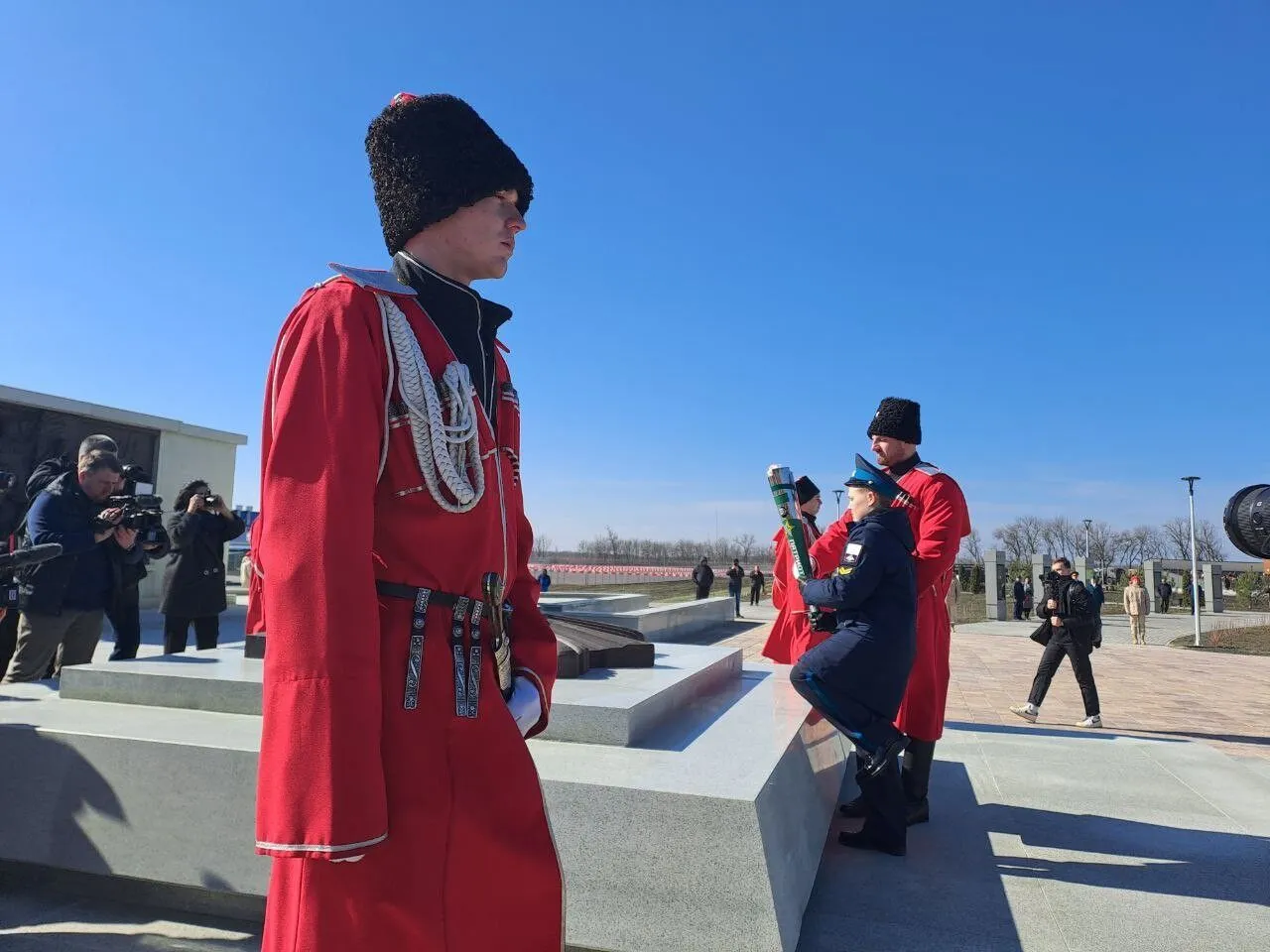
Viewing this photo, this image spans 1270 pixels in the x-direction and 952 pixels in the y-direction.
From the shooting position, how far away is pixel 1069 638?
845 centimetres

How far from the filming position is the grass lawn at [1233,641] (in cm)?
1939

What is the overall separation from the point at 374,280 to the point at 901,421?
12.7ft

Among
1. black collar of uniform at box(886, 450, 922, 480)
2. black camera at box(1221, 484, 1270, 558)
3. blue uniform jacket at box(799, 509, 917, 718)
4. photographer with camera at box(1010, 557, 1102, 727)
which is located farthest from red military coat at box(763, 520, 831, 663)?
black camera at box(1221, 484, 1270, 558)

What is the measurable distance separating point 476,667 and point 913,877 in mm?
3044

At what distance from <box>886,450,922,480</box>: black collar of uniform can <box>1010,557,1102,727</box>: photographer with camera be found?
169 inches

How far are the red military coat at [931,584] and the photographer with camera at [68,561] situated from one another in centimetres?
456

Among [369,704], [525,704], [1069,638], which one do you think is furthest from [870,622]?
[1069,638]

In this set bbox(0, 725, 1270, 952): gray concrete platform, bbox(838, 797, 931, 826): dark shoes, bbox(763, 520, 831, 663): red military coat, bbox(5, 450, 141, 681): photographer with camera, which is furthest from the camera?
bbox(763, 520, 831, 663): red military coat

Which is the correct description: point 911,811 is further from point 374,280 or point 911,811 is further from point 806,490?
point 374,280

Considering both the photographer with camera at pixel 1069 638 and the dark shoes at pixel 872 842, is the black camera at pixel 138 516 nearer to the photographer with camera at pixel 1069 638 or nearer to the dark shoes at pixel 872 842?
the dark shoes at pixel 872 842

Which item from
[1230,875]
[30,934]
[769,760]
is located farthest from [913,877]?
[30,934]

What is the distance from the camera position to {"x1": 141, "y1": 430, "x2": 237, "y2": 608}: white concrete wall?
51.3 ft

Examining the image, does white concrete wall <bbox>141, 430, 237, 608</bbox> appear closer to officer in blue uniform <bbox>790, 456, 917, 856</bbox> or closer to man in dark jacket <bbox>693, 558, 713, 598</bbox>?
man in dark jacket <bbox>693, 558, 713, 598</bbox>

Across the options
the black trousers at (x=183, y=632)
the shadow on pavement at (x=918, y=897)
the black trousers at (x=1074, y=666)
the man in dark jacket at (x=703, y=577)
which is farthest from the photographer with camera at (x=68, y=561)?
the man in dark jacket at (x=703, y=577)
